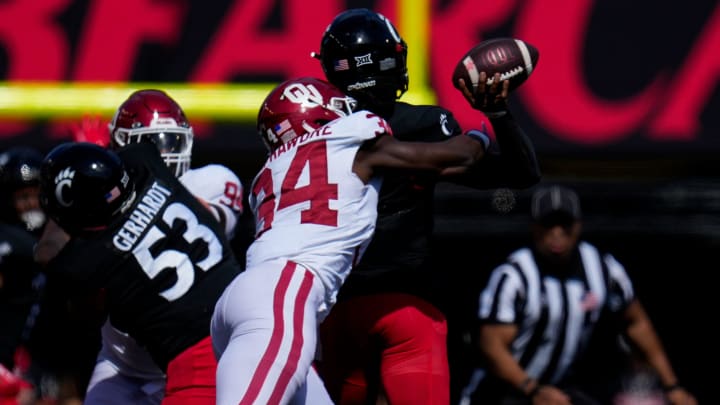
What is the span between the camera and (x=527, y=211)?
8.98 meters

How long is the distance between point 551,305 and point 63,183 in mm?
3094

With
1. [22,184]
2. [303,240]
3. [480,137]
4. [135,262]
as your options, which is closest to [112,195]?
[135,262]

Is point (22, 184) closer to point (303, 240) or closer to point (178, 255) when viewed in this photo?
point (178, 255)

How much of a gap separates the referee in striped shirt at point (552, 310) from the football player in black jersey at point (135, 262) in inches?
95.0

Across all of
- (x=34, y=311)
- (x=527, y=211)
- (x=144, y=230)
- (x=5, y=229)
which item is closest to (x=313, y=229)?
(x=144, y=230)

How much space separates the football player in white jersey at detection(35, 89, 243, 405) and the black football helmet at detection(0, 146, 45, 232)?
5.90ft

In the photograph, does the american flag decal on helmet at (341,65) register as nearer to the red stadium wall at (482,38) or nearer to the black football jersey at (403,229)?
the black football jersey at (403,229)

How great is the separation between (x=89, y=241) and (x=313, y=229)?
89 cm

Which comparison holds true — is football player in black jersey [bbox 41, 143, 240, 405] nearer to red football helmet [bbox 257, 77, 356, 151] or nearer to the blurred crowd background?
red football helmet [bbox 257, 77, 356, 151]

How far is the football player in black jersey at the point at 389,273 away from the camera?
4805 millimetres

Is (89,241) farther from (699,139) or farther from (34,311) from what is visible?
(699,139)

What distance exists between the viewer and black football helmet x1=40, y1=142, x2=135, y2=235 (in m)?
4.72

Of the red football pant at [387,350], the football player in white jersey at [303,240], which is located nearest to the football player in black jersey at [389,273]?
the red football pant at [387,350]

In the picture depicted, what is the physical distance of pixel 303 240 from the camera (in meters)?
4.35
